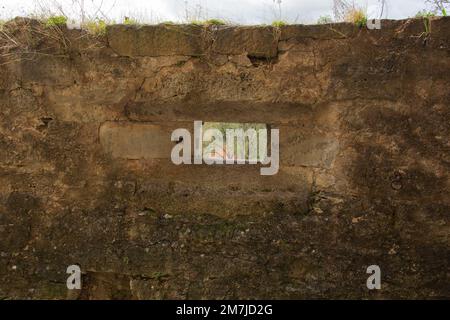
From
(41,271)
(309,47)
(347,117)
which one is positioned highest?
(309,47)

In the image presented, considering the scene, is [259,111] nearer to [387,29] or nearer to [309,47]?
[309,47]

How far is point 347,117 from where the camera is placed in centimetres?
318

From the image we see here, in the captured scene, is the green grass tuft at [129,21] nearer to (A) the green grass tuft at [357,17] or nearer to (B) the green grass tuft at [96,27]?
(B) the green grass tuft at [96,27]

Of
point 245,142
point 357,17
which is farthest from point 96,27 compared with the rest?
point 357,17

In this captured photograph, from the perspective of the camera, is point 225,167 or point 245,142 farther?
point 245,142

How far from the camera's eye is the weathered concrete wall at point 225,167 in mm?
3115

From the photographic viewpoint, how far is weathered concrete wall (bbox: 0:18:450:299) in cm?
312

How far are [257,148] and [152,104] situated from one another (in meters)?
0.71

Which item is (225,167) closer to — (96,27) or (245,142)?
(245,142)

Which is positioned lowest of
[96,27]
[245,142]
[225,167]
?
[225,167]

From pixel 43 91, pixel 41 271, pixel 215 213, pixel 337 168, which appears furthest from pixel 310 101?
pixel 41 271

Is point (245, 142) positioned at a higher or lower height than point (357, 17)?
lower

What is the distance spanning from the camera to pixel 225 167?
329cm

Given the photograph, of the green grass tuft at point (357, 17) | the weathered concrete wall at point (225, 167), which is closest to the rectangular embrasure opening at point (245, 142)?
the weathered concrete wall at point (225, 167)
